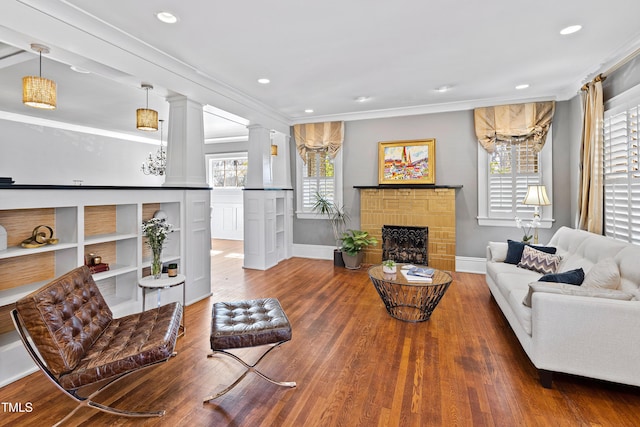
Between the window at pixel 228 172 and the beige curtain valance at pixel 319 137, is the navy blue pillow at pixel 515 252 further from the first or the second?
the window at pixel 228 172

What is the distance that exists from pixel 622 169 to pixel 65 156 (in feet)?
32.1

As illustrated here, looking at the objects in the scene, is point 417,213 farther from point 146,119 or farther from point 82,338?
point 82,338

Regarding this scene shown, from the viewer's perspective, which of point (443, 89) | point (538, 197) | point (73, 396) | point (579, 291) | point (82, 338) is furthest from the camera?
point (443, 89)

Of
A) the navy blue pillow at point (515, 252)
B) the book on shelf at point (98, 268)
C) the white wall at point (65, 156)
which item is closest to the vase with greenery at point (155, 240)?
the book on shelf at point (98, 268)

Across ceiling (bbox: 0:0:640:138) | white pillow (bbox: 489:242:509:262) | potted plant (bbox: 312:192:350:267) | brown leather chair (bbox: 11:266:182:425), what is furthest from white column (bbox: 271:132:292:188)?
brown leather chair (bbox: 11:266:182:425)

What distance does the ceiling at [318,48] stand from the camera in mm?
2494

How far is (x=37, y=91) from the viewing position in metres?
2.84

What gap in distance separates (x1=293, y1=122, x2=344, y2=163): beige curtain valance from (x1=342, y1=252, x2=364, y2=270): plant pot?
6.43ft

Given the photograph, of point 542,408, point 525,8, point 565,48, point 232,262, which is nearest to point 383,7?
point 525,8

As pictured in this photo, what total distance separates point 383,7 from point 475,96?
2965 mm

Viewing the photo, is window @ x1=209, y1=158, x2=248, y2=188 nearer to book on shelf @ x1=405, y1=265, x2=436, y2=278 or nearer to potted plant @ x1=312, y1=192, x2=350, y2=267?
potted plant @ x1=312, y1=192, x2=350, y2=267

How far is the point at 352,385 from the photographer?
2.13m

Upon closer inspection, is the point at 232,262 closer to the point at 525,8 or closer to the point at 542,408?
the point at 542,408

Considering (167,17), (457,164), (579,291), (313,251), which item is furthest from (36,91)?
(457,164)
